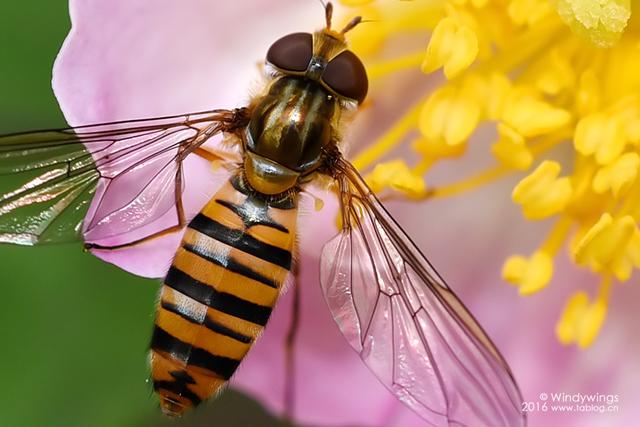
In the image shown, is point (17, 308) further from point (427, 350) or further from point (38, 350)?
point (427, 350)

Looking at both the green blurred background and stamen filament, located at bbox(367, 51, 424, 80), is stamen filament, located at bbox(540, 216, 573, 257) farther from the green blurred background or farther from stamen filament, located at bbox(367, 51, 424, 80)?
the green blurred background

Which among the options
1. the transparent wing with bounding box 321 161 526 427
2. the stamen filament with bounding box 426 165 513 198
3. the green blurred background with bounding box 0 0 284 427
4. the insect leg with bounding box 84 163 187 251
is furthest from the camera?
the green blurred background with bounding box 0 0 284 427

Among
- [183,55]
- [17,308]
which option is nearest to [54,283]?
[17,308]

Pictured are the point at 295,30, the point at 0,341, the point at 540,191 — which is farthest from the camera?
the point at 0,341

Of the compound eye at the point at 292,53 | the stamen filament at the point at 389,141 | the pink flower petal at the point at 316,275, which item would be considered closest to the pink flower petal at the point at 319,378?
the pink flower petal at the point at 316,275

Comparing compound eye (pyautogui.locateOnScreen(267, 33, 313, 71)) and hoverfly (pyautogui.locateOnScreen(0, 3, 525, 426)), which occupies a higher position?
compound eye (pyautogui.locateOnScreen(267, 33, 313, 71))

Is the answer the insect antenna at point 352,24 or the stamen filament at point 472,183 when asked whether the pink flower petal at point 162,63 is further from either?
the stamen filament at point 472,183

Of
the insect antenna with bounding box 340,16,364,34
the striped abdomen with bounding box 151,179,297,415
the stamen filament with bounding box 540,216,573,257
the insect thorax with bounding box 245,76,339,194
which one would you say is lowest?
the striped abdomen with bounding box 151,179,297,415

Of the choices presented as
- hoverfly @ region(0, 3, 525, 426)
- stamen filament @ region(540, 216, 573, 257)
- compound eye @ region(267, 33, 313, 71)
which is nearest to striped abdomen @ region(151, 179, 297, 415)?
hoverfly @ region(0, 3, 525, 426)

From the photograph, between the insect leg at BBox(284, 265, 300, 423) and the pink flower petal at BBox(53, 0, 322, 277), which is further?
the insect leg at BBox(284, 265, 300, 423)
